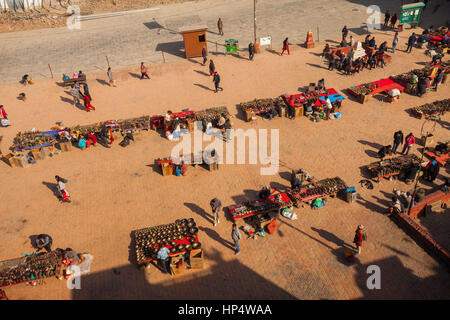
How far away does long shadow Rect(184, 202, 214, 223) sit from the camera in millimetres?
17688

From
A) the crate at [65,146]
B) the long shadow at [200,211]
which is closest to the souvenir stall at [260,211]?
the long shadow at [200,211]

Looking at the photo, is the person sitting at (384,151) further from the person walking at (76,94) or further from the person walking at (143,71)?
the person walking at (76,94)

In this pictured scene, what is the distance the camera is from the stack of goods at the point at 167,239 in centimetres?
1547

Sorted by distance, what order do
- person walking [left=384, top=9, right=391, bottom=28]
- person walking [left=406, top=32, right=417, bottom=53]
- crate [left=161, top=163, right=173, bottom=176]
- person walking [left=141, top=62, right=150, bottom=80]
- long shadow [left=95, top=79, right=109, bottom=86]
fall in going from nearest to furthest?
1. crate [left=161, top=163, right=173, bottom=176]
2. person walking [left=141, top=62, right=150, bottom=80]
3. long shadow [left=95, top=79, right=109, bottom=86]
4. person walking [left=406, top=32, right=417, bottom=53]
5. person walking [left=384, top=9, right=391, bottom=28]

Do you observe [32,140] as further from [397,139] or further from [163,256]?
[397,139]

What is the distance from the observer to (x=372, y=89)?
85.7 feet

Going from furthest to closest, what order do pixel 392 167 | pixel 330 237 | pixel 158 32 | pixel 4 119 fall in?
pixel 158 32 → pixel 4 119 → pixel 392 167 → pixel 330 237

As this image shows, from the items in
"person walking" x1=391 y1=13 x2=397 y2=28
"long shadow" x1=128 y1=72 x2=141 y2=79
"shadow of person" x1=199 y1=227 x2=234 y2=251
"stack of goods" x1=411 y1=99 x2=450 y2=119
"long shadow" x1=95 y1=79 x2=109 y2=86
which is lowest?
"shadow of person" x1=199 y1=227 x2=234 y2=251

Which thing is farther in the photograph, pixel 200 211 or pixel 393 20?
pixel 393 20

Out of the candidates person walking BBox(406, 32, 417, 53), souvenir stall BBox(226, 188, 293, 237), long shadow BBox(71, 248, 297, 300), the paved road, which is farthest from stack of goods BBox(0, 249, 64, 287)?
person walking BBox(406, 32, 417, 53)

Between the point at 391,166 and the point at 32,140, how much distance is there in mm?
22837

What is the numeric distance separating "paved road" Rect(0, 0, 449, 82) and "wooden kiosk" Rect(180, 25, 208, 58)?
1.54m

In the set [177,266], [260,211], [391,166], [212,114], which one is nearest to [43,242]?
[177,266]

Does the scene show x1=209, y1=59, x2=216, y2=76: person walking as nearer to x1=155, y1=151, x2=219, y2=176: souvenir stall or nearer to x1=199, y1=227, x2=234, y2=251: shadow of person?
x1=155, y1=151, x2=219, y2=176: souvenir stall
